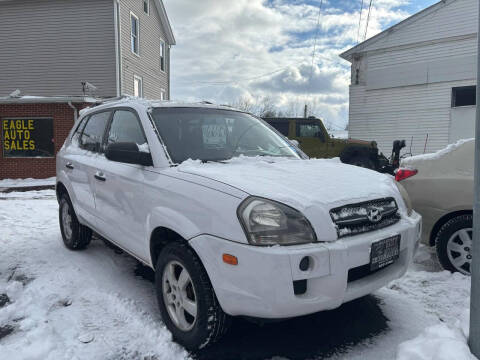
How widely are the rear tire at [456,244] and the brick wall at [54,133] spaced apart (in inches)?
452

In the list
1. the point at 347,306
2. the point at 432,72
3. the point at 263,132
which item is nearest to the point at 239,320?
the point at 347,306

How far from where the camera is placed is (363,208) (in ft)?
8.05

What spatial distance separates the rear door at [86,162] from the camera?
157 inches

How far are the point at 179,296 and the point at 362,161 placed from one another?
9.44 meters

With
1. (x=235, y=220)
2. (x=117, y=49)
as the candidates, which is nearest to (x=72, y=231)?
(x=235, y=220)

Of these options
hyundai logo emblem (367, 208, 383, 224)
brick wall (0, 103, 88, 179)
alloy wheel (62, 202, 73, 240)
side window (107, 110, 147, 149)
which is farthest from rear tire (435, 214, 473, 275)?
brick wall (0, 103, 88, 179)

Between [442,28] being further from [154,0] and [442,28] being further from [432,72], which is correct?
[154,0]

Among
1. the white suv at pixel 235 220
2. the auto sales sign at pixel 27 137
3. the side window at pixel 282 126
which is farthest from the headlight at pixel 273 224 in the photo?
the auto sales sign at pixel 27 137

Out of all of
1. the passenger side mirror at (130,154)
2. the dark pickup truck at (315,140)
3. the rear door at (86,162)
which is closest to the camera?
the passenger side mirror at (130,154)

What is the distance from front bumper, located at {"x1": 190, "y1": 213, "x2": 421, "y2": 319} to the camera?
2074 millimetres

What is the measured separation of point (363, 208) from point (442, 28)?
15846mm

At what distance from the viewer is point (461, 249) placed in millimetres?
3865

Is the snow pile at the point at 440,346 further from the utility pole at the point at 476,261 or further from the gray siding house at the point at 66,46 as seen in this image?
the gray siding house at the point at 66,46

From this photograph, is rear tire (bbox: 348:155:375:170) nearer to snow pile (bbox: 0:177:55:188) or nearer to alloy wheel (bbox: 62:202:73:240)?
alloy wheel (bbox: 62:202:73:240)
